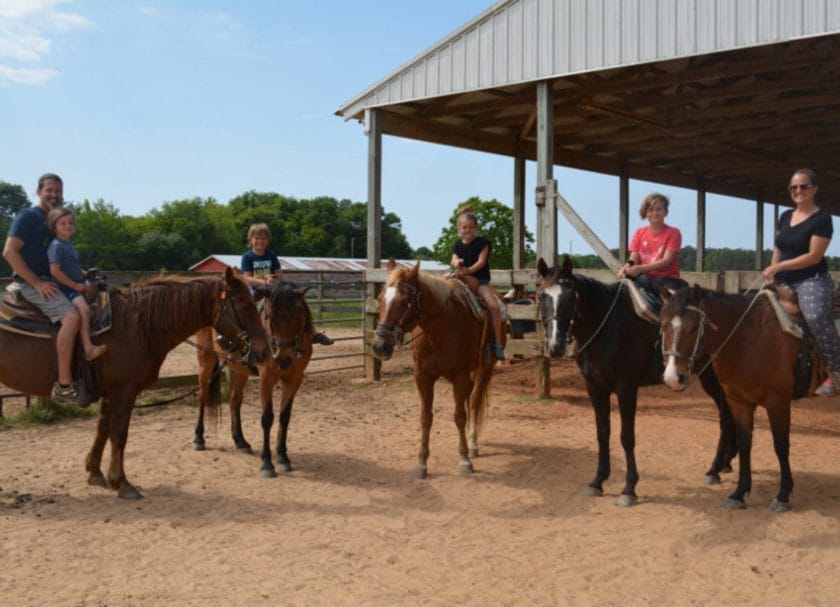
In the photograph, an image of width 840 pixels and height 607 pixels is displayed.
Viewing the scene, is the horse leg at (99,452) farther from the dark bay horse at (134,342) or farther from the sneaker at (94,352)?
the sneaker at (94,352)

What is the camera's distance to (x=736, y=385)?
5.06 meters

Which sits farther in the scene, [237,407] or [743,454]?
[237,407]

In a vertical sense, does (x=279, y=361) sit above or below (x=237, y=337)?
below

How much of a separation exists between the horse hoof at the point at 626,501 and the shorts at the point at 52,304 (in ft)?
14.3

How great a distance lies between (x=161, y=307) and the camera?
18.5 feet

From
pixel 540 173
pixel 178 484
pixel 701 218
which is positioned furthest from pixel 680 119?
pixel 178 484

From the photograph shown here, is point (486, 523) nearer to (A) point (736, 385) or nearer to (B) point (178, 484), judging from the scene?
(A) point (736, 385)

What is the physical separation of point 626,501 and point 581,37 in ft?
19.2

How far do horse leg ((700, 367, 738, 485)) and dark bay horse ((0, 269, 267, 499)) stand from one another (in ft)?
12.4

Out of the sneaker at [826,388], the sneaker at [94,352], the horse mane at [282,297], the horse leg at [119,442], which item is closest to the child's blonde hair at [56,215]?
the sneaker at [94,352]

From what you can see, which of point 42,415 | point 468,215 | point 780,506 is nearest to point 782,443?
point 780,506

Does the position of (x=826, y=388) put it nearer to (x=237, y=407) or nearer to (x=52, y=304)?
(x=237, y=407)

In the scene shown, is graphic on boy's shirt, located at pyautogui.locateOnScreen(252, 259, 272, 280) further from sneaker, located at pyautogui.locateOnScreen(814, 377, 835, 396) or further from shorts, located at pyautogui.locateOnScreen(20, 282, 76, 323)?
sneaker, located at pyautogui.locateOnScreen(814, 377, 835, 396)

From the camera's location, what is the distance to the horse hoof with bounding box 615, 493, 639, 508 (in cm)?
522
